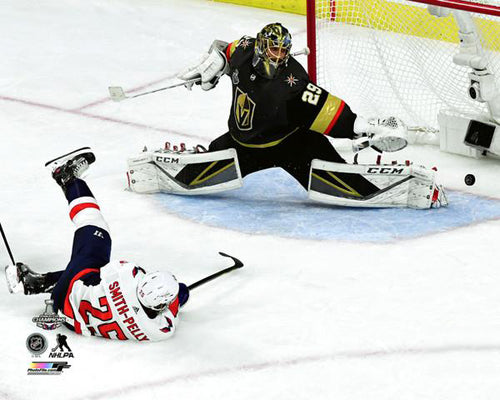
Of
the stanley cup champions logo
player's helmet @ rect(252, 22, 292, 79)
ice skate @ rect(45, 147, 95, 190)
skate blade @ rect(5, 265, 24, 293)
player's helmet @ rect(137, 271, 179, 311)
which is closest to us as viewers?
player's helmet @ rect(137, 271, 179, 311)

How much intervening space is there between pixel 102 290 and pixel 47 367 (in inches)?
11.4

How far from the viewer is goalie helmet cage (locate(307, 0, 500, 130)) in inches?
215

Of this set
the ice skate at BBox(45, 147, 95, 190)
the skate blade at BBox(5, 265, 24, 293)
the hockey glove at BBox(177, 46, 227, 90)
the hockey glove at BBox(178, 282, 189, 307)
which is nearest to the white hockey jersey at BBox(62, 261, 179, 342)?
the hockey glove at BBox(178, 282, 189, 307)

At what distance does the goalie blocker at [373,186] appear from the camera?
4.68 m

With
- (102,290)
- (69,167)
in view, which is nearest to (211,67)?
(69,167)

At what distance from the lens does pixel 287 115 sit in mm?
4562

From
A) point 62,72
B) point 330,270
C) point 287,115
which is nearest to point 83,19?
point 62,72

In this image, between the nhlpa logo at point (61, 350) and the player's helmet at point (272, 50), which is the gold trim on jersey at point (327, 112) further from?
the nhlpa logo at point (61, 350)

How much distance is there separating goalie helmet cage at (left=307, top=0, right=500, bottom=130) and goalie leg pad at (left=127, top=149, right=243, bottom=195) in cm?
91

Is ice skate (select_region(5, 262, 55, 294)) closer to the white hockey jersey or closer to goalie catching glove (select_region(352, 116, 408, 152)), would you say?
the white hockey jersey

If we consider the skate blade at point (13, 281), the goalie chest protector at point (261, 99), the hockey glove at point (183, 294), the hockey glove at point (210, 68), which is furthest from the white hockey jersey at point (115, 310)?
the hockey glove at point (210, 68)

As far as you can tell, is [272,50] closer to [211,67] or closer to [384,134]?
[211,67]

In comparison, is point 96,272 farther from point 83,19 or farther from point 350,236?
point 83,19

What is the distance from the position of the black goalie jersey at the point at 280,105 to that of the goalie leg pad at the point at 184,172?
18cm
